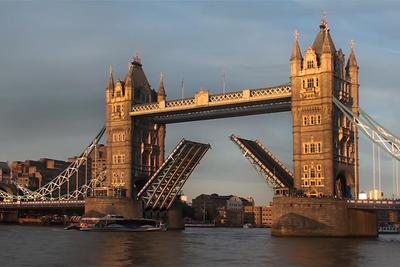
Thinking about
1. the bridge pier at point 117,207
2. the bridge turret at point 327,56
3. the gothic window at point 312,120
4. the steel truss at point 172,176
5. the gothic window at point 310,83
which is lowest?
the bridge pier at point 117,207

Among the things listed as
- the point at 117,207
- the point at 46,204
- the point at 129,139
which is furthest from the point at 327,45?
the point at 46,204

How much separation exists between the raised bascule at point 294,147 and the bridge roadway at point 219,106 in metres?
0.16

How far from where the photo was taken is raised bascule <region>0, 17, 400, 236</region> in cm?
9500

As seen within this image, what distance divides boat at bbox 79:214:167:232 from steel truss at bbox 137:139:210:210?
216 inches

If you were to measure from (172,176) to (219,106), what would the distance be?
15138 mm

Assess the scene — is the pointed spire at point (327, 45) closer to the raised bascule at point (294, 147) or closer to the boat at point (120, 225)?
the raised bascule at point (294, 147)

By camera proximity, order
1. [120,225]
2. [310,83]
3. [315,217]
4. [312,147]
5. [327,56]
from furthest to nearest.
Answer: [120,225], [310,83], [312,147], [327,56], [315,217]

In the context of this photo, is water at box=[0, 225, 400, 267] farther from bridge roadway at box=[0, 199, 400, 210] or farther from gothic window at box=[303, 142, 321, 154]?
gothic window at box=[303, 142, 321, 154]

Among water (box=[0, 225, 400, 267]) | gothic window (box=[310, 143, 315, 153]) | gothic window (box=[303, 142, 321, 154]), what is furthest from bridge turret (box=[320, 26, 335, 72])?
water (box=[0, 225, 400, 267])

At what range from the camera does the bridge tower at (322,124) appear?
99.3 meters

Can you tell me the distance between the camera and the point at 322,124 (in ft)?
327

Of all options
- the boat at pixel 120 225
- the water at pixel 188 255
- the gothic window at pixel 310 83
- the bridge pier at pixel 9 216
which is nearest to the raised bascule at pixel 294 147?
the gothic window at pixel 310 83

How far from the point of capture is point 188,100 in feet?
379

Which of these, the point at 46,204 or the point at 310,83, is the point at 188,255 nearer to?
the point at 310,83
